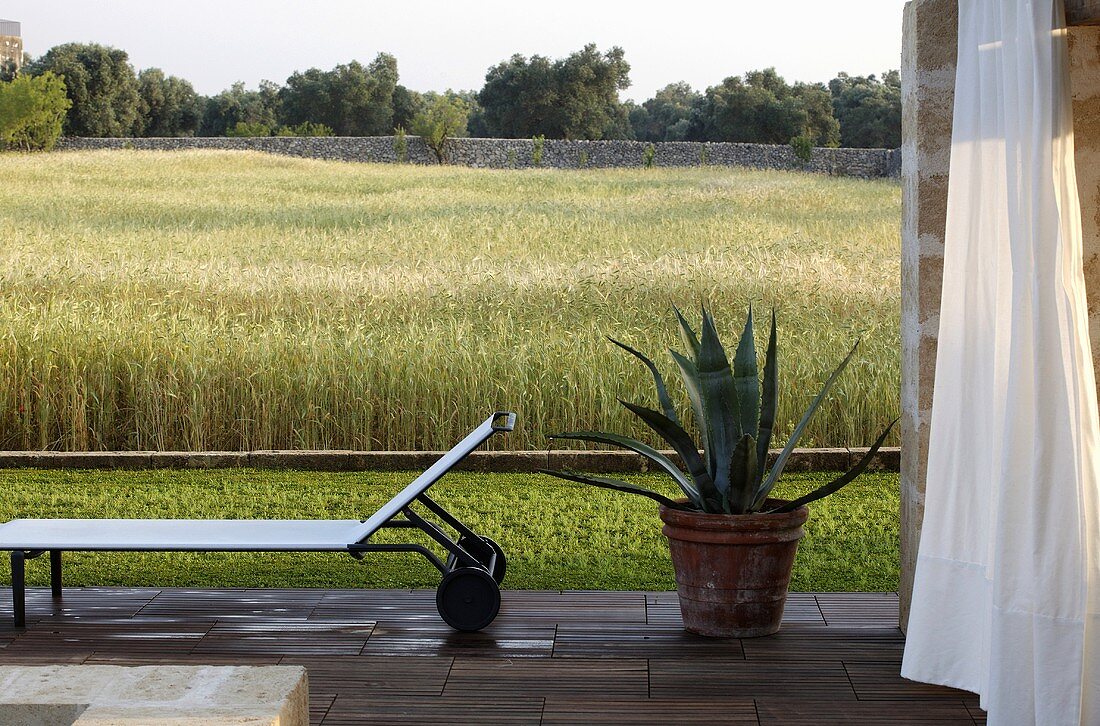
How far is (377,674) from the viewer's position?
9.82 ft

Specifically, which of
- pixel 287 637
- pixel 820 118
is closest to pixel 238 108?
pixel 820 118

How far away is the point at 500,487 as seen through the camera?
535 cm

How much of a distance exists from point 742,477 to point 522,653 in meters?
0.75

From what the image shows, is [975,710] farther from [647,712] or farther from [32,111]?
[32,111]

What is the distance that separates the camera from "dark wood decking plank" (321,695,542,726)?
8.80 ft

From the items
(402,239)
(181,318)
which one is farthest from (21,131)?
(181,318)

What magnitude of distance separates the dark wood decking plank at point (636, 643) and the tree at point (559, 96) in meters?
18.3

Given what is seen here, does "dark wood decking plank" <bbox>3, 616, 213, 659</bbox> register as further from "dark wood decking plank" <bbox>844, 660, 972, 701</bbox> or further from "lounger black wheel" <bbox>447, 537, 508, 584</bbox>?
"dark wood decking plank" <bbox>844, 660, 972, 701</bbox>

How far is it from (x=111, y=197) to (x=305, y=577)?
1307 centimetres

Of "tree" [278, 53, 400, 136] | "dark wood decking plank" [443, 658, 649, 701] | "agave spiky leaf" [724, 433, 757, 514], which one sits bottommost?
"dark wood decking plank" [443, 658, 649, 701]

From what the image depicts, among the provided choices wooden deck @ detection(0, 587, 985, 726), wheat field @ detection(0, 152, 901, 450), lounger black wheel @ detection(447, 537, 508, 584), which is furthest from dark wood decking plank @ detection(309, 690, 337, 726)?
wheat field @ detection(0, 152, 901, 450)

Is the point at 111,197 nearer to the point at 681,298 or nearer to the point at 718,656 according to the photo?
the point at 681,298

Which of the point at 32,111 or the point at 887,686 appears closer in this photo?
the point at 887,686

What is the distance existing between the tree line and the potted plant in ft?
59.5
